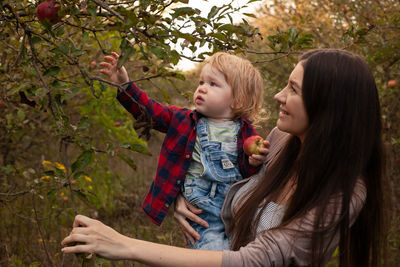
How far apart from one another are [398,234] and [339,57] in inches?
99.4

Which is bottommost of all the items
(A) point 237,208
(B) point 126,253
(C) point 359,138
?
(A) point 237,208

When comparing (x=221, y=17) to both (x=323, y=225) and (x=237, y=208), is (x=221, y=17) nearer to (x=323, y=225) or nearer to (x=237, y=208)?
(x=237, y=208)

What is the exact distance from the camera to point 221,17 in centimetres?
179

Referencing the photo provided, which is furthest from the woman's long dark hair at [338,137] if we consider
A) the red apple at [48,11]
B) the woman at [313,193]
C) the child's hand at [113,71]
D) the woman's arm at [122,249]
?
the red apple at [48,11]

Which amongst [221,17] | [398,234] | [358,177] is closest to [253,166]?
[358,177]

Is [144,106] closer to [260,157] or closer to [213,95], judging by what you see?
[213,95]

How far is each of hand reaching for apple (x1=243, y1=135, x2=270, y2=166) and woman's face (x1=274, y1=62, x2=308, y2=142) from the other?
0.22 m

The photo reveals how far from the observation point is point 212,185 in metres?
1.89

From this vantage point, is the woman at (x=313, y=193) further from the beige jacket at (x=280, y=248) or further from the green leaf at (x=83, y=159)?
the green leaf at (x=83, y=159)

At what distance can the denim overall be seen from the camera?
1.83 m

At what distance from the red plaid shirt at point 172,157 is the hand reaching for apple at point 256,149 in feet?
0.26

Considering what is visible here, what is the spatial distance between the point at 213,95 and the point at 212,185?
0.39 metres

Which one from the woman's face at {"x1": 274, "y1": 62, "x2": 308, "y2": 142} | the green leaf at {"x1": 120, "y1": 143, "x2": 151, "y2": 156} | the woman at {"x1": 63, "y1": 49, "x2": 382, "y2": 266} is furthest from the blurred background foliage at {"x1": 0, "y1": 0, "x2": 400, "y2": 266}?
the woman's face at {"x1": 274, "y1": 62, "x2": 308, "y2": 142}

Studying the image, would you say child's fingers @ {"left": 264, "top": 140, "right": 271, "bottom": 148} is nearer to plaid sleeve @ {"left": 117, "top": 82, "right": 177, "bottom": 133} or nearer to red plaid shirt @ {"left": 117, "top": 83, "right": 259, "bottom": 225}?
red plaid shirt @ {"left": 117, "top": 83, "right": 259, "bottom": 225}
